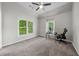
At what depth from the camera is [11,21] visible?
144 inches

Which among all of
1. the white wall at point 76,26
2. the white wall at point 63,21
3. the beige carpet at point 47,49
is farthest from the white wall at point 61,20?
the beige carpet at point 47,49

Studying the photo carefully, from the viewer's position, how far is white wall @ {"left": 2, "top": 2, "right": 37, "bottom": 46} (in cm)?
321

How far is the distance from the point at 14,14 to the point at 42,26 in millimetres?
2065

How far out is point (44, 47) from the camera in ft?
9.78

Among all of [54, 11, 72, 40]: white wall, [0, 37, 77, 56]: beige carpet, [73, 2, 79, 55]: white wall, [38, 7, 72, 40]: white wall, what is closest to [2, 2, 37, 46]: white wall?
[0, 37, 77, 56]: beige carpet

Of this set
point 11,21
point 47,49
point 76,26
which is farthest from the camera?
point 11,21

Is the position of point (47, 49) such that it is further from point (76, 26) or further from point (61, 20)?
point (76, 26)

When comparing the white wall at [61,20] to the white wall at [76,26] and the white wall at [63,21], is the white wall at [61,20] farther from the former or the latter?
the white wall at [76,26]

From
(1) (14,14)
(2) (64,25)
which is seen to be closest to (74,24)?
(2) (64,25)

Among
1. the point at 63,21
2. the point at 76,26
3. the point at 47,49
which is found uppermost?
the point at 63,21

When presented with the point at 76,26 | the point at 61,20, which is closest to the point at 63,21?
the point at 61,20

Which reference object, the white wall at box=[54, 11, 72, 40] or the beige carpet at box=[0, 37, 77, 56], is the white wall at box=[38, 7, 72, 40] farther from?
the beige carpet at box=[0, 37, 77, 56]

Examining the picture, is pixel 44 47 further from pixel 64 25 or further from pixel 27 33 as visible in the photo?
pixel 64 25

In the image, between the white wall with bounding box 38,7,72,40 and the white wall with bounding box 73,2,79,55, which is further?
the white wall with bounding box 73,2,79,55
